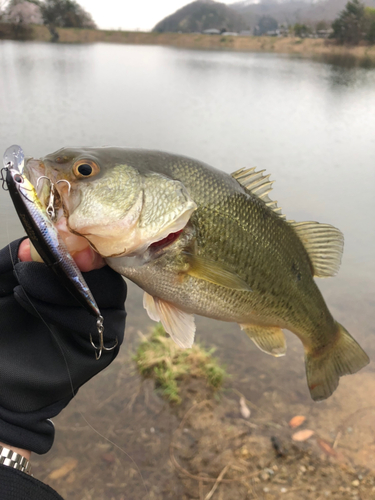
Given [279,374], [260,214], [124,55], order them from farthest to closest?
[124,55], [279,374], [260,214]

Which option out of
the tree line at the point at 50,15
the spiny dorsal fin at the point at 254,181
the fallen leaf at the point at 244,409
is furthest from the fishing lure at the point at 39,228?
the tree line at the point at 50,15

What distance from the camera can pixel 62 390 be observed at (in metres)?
1.24

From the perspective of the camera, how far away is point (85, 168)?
1.09 meters

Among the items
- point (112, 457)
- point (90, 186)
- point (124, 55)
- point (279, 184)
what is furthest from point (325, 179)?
point (124, 55)

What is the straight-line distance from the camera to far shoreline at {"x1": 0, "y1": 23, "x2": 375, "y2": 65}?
2138cm

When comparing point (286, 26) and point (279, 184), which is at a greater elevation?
point (286, 26)

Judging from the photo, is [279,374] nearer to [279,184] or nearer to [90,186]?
[90,186]

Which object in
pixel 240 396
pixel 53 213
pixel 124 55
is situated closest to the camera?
pixel 53 213

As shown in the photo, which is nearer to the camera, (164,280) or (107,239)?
(107,239)

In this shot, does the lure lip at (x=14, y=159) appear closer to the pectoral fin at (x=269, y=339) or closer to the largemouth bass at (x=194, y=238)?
the largemouth bass at (x=194, y=238)

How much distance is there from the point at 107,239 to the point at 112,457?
7.07 ft

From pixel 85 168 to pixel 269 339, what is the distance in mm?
1087

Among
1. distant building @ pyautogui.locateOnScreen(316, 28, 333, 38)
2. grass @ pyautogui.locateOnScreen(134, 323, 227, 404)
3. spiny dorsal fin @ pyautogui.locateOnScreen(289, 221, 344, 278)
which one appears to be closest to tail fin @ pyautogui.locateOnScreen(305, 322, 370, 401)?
spiny dorsal fin @ pyautogui.locateOnScreen(289, 221, 344, 278)

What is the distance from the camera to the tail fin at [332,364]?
1864mm
